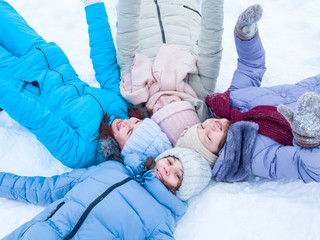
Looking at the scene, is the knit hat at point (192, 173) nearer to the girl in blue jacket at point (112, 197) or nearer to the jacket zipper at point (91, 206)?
the girl in blue jacket at point (112, 197)

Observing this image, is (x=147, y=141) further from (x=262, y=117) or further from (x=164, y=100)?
(x=262, y=117)

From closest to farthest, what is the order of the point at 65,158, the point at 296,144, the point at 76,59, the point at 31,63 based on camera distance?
the point at 296,144, the point at 65,158, the point at 31,63, the point at 76,59

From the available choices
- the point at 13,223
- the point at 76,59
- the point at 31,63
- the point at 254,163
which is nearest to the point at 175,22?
the point at 76,59

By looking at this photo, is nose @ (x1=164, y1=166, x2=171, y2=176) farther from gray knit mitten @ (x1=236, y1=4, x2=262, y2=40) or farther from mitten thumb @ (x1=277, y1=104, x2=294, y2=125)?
gray knit mitten @ (x1=236, y1=4, x2=262, y2=40)

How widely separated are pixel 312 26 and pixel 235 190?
6.05 ft

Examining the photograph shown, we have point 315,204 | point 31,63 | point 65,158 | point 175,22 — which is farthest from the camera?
point 175,22

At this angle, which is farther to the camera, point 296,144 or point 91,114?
point 91,114

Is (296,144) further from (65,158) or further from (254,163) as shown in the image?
(65,158)

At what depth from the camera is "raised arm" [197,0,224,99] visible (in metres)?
1.61

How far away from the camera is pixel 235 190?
4.58 ft

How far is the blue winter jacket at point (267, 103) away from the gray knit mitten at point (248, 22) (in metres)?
0.05

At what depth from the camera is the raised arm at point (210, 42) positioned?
5.29ft

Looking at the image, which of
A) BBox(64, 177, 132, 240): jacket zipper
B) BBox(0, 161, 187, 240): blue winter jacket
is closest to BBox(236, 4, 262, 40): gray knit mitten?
BBox(0, 161, 187, 240): blue winter jacket

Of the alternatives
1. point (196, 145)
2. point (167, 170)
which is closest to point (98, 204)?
point (167, 170)
